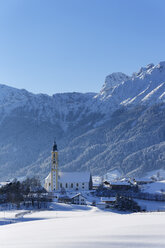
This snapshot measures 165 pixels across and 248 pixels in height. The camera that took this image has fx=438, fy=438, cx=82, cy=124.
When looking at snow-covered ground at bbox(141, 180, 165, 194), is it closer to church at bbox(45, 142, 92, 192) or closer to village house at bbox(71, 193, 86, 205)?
church at bbox(45, 142, 92, 192)

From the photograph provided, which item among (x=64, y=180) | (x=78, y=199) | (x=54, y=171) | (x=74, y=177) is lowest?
(x=78, y=199)

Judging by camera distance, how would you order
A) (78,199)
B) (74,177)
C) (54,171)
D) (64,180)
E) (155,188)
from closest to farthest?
1. (78,199)
2. (54,171)
3. (155,188)
4. (64,180)
5. (74,177)

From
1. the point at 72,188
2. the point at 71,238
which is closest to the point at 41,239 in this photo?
the point at 71,238

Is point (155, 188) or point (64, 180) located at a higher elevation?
point (64, 180)

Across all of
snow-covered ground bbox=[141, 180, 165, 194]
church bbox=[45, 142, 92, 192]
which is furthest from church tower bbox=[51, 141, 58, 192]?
snow-covered ground bbox=[141, 180, 165, 194]

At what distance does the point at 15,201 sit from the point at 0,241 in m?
73.9

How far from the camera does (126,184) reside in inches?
7018

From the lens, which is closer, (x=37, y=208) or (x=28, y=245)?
(x=28, y=245)

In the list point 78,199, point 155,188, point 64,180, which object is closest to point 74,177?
point 64,180

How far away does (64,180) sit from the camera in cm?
16812

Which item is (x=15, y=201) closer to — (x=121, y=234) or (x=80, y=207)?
(x=80, y=207)

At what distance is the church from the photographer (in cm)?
16520

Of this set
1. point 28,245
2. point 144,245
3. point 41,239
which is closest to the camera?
point 144,245

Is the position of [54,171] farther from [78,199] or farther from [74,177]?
[78,199]
